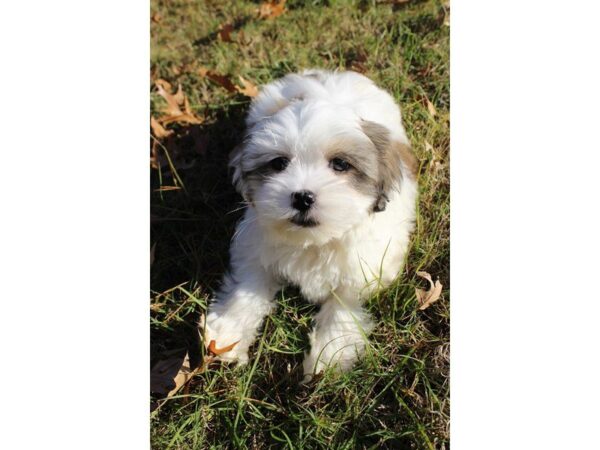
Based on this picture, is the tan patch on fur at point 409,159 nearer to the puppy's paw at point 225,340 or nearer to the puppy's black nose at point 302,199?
the puppy's black nose at point 302,199

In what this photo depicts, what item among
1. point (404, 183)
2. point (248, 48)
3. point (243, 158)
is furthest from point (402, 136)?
point (248, 48)

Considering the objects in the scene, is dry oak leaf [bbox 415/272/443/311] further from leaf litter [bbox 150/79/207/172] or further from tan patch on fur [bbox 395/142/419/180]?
leaf litter [bbox 150/79/207/172]

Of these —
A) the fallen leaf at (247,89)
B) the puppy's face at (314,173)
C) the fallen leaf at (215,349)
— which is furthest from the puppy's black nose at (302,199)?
the fallen leaf at (247,89)

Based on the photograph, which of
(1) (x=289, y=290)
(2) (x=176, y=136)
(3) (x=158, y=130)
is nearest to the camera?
(1) (x=289, y=290)

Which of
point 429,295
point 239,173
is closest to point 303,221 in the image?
point 239,173

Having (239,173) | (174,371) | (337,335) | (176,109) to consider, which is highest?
(239,173)

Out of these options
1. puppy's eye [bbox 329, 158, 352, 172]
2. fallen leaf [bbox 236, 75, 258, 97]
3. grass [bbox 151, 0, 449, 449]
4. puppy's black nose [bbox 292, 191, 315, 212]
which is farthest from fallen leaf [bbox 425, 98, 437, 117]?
puppy's black nose [bbox 292, 191, 315, 212]

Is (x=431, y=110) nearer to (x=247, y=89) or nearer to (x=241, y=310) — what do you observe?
(x=247, y=89)
